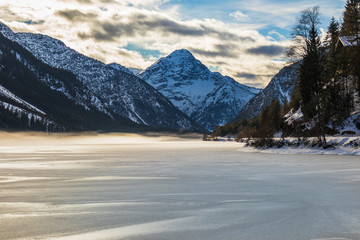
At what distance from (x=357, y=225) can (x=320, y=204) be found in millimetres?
→ 2056

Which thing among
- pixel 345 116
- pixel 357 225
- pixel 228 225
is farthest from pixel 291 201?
pixel 345 116

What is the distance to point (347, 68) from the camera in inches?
2100

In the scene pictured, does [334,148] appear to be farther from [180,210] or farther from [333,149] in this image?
[180,210]

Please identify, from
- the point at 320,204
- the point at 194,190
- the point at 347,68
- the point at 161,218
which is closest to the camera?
the point at 161,218

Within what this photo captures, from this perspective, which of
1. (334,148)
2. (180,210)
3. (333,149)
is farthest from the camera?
(334,148)

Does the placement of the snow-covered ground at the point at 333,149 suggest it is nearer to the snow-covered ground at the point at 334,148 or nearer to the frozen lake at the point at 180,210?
the snow-covered ground at the point at 334,148

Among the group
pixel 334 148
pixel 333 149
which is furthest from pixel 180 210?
pixel 334 148

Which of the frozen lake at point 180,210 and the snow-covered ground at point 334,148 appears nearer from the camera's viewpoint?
the frozen lake at point 180,210

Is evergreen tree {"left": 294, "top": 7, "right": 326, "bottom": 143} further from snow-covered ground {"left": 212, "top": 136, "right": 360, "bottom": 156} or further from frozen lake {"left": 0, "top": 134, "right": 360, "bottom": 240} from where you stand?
frozen lake {"left": 0, "top": 134, "right": 360, "bottom": 240}

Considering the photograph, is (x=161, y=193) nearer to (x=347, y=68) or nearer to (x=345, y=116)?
(x=345, y=116)

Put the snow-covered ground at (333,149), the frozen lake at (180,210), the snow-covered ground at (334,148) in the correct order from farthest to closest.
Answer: the snow-covered ground at (333,149)
the snow-covered ground at (334,148)
the frozen lake at (180,210)

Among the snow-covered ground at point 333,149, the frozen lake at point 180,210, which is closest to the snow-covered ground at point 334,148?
the snow-covered ground at point 333,149

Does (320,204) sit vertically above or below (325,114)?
below

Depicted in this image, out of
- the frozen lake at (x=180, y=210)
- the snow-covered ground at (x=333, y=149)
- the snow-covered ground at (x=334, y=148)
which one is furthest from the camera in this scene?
the snow-covered ground at (x=333, y=149)
